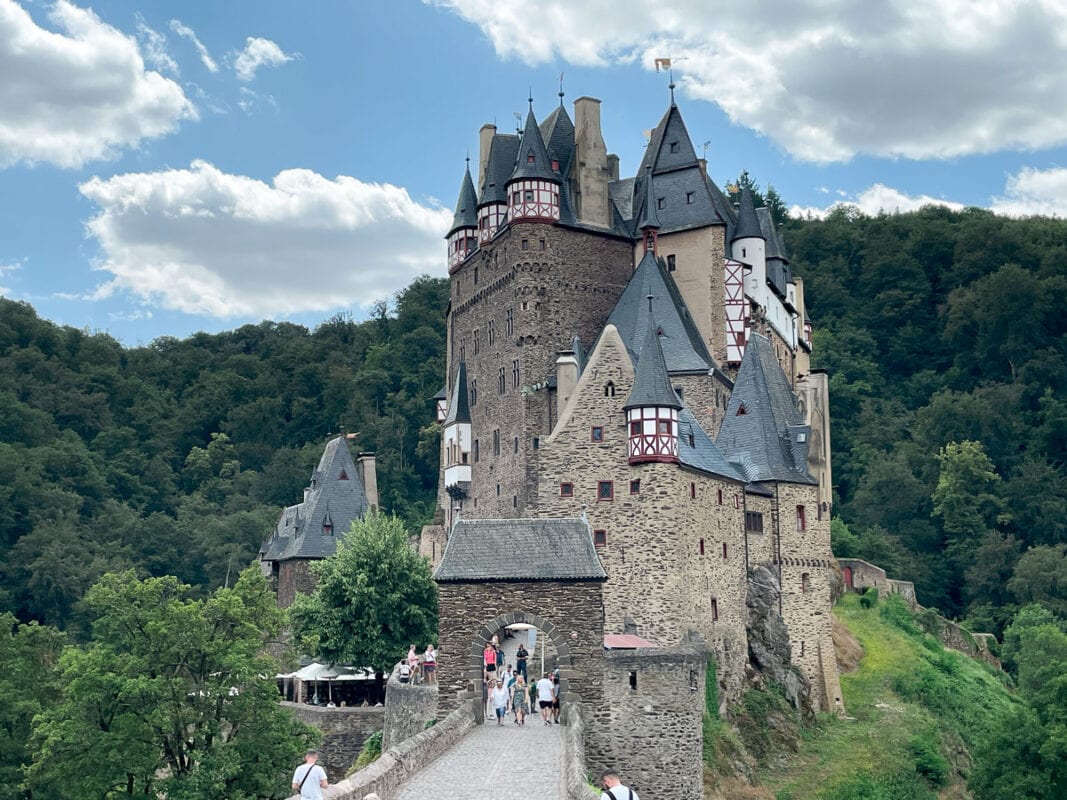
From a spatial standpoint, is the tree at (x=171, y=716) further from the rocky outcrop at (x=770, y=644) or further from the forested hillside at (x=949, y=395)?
the forested hillside at (x=949, y=395)

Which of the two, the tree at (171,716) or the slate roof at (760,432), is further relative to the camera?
the slate roof at (760,432)

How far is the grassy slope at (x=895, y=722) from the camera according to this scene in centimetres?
4316

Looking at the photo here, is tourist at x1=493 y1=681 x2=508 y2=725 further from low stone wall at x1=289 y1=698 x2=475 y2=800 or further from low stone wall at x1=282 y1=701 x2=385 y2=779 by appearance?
low stone wall at x1=282 y1=701 x2=385 y2=779

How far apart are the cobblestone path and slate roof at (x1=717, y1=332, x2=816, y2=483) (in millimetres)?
20599

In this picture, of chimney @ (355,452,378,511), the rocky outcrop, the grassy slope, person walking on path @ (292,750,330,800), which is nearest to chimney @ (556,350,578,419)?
the rocky outcrop

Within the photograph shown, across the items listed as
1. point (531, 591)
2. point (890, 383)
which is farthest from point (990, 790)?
point (890, 383)

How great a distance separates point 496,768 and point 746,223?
38.1 m

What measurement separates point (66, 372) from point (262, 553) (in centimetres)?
3926

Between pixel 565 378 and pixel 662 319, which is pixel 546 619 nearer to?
pixel 565 378

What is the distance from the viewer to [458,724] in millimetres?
28594

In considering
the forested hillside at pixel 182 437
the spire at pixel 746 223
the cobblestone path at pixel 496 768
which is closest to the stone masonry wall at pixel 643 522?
the cobblestone path at pixel 496 768

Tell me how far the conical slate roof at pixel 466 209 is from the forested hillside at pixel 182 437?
30742mm

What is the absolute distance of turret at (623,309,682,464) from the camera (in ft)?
140

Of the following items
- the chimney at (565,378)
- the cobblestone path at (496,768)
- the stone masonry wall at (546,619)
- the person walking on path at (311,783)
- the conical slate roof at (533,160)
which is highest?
the conical slate roof at (533,160)
